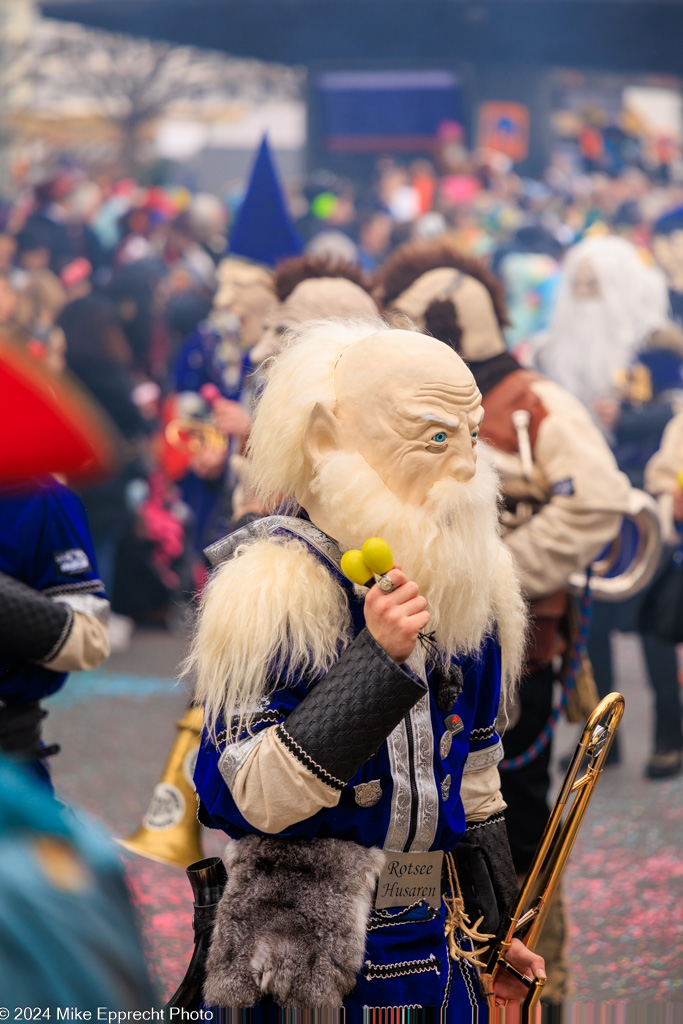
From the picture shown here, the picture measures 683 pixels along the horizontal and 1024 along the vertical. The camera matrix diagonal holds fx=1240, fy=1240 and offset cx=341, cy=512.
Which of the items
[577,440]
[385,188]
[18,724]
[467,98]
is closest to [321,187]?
[385,188]

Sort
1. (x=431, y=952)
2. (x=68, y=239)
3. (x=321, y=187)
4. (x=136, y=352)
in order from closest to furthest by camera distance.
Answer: (x=431, y=952) < (x=136, y=352) < (x=68, y=239) < (x=321, y=187)

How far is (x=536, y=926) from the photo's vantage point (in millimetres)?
2135

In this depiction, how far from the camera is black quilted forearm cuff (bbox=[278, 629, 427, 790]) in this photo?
1.64m

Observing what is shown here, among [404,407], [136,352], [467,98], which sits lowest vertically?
[136,352]

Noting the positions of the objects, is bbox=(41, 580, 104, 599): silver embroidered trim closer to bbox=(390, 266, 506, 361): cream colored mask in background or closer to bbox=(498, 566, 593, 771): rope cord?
bbox=(498, 566, 593, 771): rope cord

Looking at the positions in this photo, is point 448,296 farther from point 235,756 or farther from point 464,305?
point 235,756

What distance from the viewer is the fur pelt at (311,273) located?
4016 millimetres

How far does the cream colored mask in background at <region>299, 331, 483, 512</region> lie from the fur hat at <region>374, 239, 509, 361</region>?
169 cm

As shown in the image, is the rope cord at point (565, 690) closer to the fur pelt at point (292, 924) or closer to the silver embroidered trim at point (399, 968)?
the silver embroidered trim at point (399, 968)

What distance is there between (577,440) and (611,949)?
1.61 metres

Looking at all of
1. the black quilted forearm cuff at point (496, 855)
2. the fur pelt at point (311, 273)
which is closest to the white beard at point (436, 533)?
the black quilted forearm cuff at point (496, 855)

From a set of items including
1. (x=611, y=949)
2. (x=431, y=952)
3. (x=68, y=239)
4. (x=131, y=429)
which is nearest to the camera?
(x=431, y=952)

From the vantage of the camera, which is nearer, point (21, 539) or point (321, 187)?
point (21, 539)

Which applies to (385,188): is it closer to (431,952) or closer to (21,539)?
(21,539)
